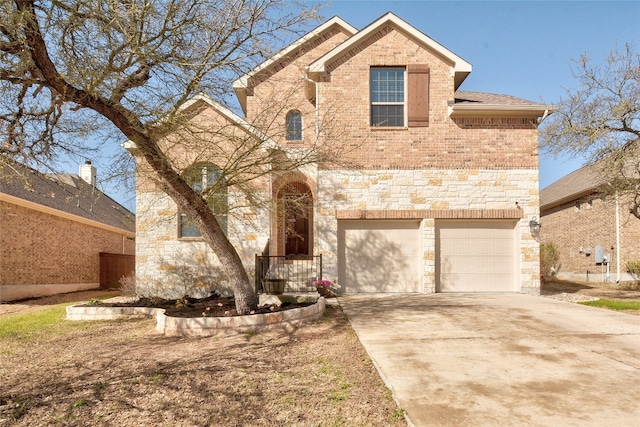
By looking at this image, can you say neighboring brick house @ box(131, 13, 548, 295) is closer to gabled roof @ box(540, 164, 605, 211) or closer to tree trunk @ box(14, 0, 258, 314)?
tree trunk @ box(14, 0, 258, 314)

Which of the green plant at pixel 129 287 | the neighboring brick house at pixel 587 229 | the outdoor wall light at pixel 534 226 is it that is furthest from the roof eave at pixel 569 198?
the green plant at pixel 129 287

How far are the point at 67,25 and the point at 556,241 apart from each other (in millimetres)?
26093

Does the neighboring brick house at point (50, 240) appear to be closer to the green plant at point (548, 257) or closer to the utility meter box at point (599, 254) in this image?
the green plant at point (548, 257)

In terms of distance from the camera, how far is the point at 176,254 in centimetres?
1185

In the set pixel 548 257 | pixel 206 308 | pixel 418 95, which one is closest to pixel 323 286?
pixel 206 308

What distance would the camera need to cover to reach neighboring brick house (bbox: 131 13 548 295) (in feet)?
39.3

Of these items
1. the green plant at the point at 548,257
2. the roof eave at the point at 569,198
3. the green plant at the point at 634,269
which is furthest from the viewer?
the green plant at the point at 548,257

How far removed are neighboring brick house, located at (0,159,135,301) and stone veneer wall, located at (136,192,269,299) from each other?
0.65m

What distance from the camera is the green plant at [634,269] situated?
17342 millimetres

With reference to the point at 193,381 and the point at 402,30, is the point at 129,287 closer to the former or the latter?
the point at 193,381

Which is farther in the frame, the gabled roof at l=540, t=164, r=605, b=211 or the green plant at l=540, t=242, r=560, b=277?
the green plant at l=540, t=242, r=560, b=277

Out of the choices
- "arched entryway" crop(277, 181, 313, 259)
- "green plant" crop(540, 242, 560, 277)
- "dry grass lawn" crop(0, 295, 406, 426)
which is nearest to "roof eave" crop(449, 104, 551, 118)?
"arched entryway" crop(277, 181, 313, 259)

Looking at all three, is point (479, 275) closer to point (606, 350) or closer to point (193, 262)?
point (606, 350)

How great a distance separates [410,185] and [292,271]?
440 cm
